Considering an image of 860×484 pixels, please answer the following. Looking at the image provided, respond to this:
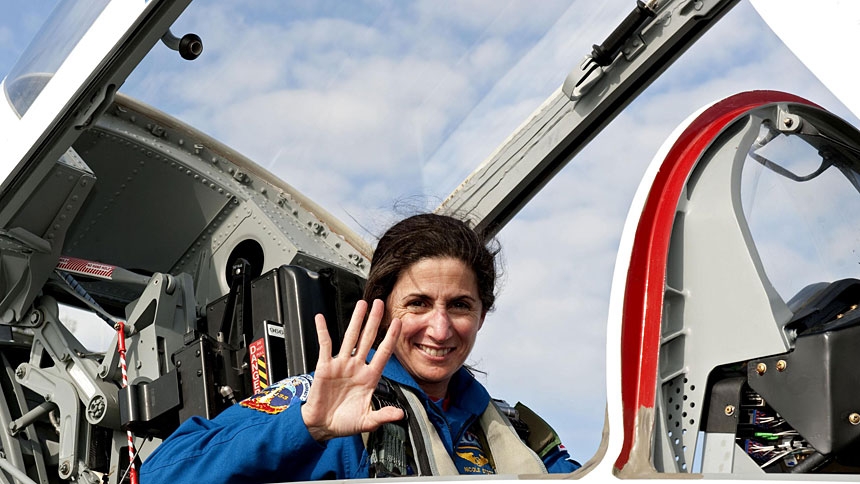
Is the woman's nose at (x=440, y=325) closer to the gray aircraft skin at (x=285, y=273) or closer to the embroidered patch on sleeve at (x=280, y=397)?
the embroidered patch on sleeve at (x=280, y=397)

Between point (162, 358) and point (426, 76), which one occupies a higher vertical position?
point (426, 76)

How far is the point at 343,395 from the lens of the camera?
1.92 m

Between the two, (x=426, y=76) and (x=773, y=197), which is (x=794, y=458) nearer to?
(x=773, y=197)

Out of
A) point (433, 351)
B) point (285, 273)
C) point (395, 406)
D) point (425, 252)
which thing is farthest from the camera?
point (285, 273)

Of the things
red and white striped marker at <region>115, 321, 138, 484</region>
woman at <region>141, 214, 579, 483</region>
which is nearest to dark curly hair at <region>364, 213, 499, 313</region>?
woman at <region>141, 214, 579, 483</region>

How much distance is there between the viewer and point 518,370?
2205mm

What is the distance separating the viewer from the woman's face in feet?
7.61

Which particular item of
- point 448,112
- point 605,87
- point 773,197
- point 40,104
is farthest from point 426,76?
point 773,197

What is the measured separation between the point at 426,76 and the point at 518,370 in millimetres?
1226

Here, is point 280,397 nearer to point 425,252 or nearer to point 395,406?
point 395,406

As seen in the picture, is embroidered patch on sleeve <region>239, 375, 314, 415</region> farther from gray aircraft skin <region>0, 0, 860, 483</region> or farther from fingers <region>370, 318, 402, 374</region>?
gray aircraft skin <region>0, 0, 860, 483</region>

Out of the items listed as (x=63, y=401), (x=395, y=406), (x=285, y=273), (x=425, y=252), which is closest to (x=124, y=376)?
(x=63, y=401)

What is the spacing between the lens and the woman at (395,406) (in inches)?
75.4

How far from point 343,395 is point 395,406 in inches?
7.7
